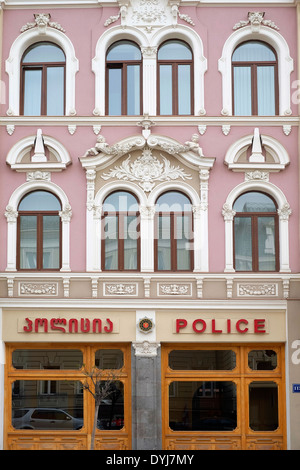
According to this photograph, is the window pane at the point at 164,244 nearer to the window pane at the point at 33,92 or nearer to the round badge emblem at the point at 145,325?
the round badge emblem at the point at 145,325

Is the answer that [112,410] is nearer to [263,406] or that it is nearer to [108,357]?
[108,357]

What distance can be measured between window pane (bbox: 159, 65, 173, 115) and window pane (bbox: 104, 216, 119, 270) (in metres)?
3.34

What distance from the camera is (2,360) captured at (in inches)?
1019

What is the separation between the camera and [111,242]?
2623cm

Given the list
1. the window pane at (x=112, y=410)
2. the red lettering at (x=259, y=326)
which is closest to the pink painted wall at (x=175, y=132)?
the red lettering at (x=259, y=326)

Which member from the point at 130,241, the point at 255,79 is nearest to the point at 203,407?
the point at 130,241

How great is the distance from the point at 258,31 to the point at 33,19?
20.4 feet

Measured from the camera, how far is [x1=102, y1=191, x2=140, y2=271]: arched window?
26.2 meters

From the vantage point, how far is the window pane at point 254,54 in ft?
88.4

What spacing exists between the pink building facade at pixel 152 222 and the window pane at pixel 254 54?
39 mm

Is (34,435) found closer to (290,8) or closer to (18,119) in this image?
(18,119)

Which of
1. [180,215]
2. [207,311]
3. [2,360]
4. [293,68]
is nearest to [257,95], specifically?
[293,68]

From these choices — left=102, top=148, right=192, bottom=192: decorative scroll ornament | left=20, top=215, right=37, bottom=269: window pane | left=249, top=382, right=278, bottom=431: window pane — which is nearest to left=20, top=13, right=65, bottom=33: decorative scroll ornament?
left=102, top=148, right=192, bottom=192: decorative scroll ornament

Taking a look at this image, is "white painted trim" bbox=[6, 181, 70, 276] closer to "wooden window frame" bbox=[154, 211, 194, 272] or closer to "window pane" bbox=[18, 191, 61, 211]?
"window pane" bbox=[18, 191, 61, 211]
